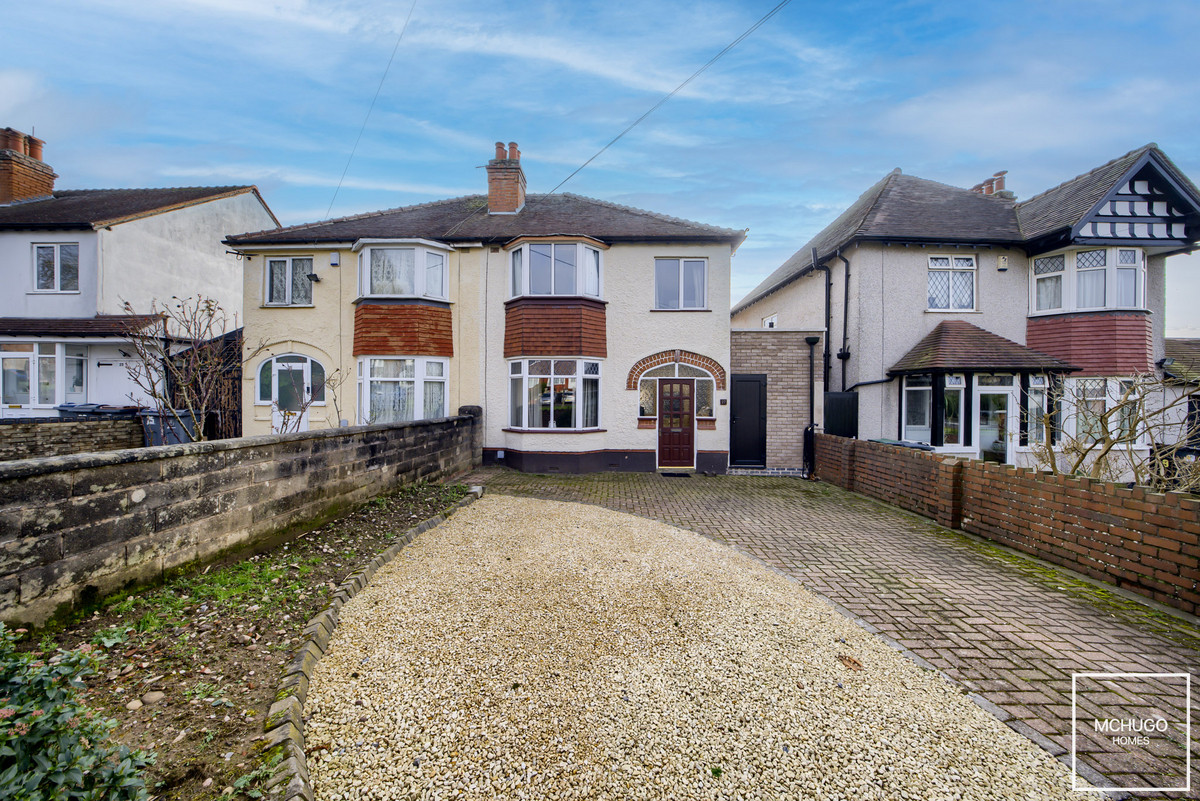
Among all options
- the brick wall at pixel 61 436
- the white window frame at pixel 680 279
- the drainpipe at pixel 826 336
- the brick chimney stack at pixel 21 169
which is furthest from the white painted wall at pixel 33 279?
the drainpipe at pixel 826 336

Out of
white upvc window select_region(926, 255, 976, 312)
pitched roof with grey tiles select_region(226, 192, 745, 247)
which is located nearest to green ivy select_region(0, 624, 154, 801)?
pitched roof with grey tiles select_region(226, 192, 745, 247)

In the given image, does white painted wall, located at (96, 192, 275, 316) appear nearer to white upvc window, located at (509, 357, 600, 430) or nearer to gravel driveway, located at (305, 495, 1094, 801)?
white upvc window, located at (509, 357, 600, 430)

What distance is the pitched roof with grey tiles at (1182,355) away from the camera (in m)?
12.2

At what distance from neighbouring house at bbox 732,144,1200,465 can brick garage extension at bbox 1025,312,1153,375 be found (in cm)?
3

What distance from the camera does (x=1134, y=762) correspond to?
8.71 ft

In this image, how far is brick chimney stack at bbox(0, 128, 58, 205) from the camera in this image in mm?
17750

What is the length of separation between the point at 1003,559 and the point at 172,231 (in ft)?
77.5

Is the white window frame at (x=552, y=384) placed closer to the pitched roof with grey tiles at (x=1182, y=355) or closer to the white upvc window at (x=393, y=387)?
the white upvc window at (x=393, y=387)

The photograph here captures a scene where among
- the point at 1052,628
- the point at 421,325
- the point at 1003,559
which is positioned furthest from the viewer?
the point at 421,325

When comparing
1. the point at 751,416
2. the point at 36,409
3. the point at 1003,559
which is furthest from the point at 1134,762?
the point at 36,409

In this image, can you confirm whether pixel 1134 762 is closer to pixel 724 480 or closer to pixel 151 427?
pixel 724 480

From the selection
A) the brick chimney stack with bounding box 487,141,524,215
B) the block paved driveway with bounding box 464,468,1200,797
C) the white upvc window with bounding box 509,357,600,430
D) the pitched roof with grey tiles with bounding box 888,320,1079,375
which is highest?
the brick chimney stack with bounding box 487,141,524,215

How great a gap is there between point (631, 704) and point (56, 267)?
71.4 ft

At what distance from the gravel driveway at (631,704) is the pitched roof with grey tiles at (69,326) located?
15641 millimetres
